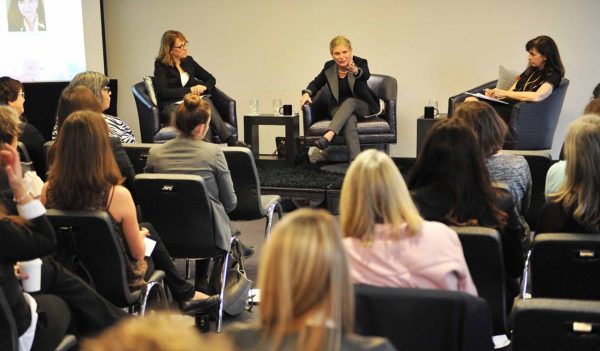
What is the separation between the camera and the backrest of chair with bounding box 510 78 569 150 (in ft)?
21.9

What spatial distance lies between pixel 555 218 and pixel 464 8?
519 cm

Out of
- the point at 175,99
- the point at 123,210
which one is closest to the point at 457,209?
the point at 123,210

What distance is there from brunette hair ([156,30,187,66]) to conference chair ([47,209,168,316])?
13.9ft

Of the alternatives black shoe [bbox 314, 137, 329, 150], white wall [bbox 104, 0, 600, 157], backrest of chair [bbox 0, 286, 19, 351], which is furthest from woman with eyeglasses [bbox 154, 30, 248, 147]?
backrest of chair [bbox 0, 286, 19, 351]

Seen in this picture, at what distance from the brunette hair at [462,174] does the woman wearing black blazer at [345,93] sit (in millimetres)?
3859

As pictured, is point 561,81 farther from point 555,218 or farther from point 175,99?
point 555,218

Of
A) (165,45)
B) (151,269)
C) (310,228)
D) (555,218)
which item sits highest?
(165,45)

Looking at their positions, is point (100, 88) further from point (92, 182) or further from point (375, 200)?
point (375, 200)

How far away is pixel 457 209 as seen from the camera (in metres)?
3.00

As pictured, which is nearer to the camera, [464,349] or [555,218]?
[464,349]

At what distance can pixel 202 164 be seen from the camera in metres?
4.07

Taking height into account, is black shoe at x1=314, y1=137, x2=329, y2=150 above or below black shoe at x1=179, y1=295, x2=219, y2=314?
above

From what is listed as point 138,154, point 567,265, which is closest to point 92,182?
point 138,154

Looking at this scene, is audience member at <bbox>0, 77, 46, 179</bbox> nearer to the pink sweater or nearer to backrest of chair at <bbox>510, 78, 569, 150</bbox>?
the pink sweater
